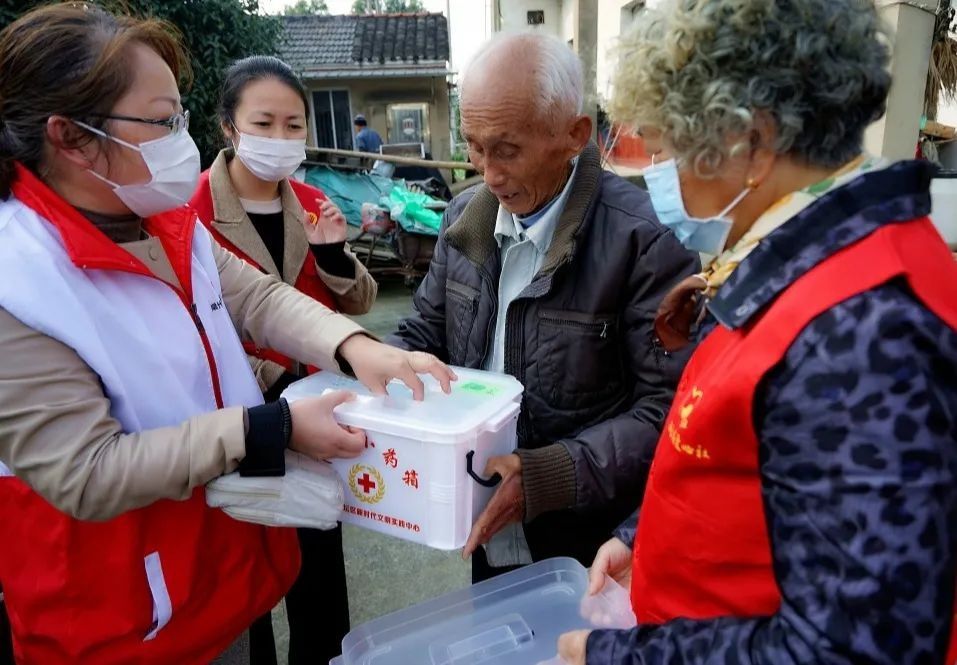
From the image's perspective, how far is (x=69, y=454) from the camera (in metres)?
1.09

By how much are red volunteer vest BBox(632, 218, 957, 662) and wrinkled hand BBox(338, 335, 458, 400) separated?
1.81 ft

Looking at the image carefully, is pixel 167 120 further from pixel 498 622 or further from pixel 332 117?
pixel 332 117

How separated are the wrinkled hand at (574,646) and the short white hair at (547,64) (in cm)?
117

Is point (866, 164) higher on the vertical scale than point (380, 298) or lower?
higher

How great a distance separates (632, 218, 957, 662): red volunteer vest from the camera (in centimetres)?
71

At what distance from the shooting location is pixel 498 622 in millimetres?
1460

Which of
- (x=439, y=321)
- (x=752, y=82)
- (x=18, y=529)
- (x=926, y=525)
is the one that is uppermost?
(x=752, y=82)

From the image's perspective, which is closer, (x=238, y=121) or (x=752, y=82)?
(x=752, y=82)

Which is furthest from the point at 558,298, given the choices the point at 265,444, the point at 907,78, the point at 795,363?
the point at 907,78

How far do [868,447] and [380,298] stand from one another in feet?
24.1

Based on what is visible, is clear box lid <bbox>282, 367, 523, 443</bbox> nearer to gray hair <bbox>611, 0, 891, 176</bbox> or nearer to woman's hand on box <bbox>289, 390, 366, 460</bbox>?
woman's hand on box <bbox>289, 390, 366, 460</bbox>

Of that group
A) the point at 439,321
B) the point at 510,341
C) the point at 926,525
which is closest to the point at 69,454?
the point at 510,341

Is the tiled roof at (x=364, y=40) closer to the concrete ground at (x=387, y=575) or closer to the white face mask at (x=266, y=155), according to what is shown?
the white face mask at (x=266, y=155)

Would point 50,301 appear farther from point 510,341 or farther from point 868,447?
point 868,447
